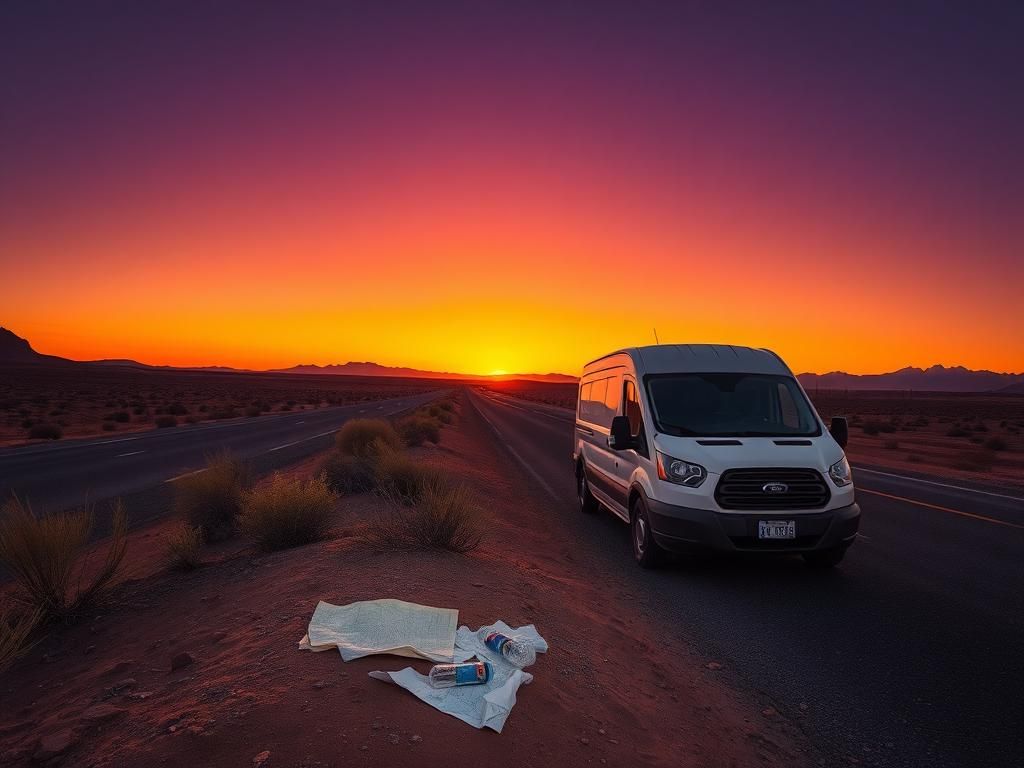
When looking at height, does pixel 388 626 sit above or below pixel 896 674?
above

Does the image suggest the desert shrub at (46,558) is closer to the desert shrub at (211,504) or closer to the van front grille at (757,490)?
the desert shrub at (211,504)

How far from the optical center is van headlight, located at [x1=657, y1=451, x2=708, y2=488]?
6434 mm

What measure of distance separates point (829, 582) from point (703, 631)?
2064mm

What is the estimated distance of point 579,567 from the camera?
7414 mm

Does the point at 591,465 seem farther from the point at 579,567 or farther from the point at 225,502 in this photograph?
the point at 225,502

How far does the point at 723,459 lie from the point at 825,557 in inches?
68.6

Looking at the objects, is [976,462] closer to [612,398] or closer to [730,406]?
[612,398]

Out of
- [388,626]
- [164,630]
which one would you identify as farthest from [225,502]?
[388,626]

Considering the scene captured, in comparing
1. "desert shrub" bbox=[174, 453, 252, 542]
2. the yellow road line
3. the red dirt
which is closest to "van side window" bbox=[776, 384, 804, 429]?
the red dirt

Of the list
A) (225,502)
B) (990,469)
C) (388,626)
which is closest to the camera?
(388,626)

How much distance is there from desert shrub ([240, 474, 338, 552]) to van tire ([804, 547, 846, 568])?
17.8ft

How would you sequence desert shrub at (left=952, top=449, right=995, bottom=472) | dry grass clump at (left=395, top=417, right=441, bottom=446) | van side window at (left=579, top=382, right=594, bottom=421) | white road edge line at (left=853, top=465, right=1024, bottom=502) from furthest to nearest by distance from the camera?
dry grass clump at (left=395, top=417, right=441, bottom=446) → desert shrub at (left=952, top=449, right=995, bottom=472) → white road edge line at (left=853, top=465, right=1024, bottom=502) → van side window at (left=579, top=382, right=594, bottom=421)

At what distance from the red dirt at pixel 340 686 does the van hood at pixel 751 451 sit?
1.55m

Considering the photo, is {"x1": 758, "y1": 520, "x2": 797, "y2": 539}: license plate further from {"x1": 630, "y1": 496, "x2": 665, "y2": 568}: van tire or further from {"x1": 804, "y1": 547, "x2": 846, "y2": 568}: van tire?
{"x1": 630, "y1": 496, "x2": 665, "y2": 568}: van tire
